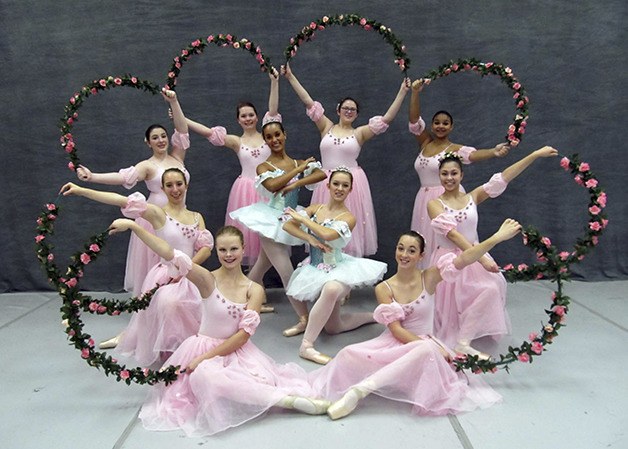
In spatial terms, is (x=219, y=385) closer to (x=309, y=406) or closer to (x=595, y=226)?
(x=309, y=406)

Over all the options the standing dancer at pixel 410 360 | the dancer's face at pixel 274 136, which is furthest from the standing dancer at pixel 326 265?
the dancer's face at pixel 274 136

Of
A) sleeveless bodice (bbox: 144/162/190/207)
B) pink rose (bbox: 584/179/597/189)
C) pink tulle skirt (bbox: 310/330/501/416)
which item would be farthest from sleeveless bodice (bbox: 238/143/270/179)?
pink rose (bbox: 584/179/597/189)

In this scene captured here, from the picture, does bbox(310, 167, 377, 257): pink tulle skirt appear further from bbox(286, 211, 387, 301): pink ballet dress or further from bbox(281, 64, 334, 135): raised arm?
bbox(286, 211, 387, 301): pink ballet dress

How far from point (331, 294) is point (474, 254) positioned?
997mm

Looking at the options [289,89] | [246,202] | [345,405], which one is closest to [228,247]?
[345,405]

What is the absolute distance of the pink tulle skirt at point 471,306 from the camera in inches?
141

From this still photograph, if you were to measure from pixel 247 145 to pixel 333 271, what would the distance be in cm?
138

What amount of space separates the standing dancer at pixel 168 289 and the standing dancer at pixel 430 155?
5.40ft

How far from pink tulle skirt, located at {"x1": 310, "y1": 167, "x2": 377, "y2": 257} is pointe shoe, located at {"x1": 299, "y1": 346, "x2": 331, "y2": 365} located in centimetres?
105

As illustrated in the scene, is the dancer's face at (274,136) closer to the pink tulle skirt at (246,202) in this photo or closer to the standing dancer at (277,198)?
the standing dancer at (277,198)

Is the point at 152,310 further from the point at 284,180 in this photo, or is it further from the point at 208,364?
the point at 284,180

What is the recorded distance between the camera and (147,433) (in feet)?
8.95

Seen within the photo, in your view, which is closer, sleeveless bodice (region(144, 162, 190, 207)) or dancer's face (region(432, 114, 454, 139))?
sleeveless bodice (region(144, 162, 190, 207))

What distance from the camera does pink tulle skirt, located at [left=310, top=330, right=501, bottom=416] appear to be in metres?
2.83
